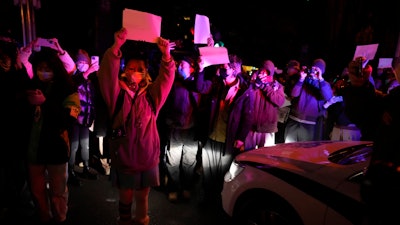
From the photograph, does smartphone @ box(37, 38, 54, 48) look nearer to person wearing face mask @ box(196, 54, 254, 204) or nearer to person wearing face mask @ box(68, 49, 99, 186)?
person wearing face mask @ box(68, 49, 99, 186)

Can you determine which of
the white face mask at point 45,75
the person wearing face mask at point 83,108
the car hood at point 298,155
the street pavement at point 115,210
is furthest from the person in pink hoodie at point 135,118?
the person wearing face mask at point 83,108

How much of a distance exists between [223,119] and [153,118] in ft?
5.89

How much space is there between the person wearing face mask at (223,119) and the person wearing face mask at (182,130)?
0.19m

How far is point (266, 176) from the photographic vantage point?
139 inches

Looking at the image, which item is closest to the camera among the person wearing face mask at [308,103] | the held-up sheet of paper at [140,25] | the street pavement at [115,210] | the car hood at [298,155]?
the held-up sheet of paper at [140,25]

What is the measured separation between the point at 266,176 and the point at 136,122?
4.84 ft

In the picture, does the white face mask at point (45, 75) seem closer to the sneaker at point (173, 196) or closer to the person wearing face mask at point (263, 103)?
the sneaker at point (173, 196)

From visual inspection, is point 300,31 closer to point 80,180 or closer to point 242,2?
point 242,2

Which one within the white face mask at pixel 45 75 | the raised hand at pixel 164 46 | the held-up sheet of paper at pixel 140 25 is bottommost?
the white face mask at pixel 45 75

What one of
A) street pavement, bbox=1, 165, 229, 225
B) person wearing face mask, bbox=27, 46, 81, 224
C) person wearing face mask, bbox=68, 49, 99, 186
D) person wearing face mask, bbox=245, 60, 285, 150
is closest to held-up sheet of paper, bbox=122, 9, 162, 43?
person wearing face mask, bbox=27, 46, 81, 224

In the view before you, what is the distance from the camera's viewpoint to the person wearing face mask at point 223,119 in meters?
5.02

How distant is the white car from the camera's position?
2918 mm

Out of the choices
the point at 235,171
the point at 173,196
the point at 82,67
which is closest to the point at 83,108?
the point at 82,67

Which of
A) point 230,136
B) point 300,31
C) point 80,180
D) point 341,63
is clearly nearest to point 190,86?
point 230,136
